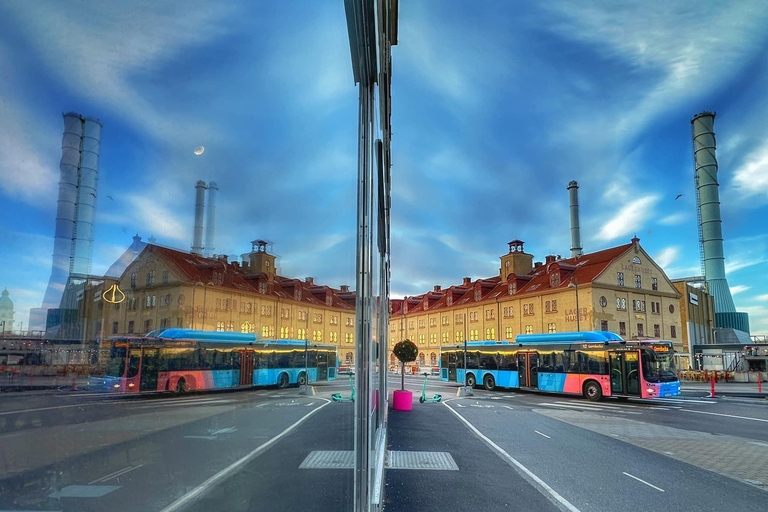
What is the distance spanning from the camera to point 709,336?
5016cm

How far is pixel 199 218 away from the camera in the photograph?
101cm

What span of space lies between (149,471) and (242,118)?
739mm

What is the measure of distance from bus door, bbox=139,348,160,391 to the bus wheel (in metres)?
20.9

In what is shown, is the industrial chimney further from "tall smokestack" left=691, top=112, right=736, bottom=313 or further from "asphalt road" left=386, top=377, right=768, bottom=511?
"tall smokestack" left=691, top=112, right=736, bottom=313

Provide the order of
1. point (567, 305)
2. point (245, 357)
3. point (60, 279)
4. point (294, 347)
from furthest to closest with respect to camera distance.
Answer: point (567, 305)
point (294, 347)
point (245, 357)
point (60, 279)

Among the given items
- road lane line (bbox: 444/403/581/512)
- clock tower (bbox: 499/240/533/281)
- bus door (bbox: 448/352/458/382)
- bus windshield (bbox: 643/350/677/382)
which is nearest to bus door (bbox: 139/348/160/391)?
road lane line (bbox: 444/403/581/512)

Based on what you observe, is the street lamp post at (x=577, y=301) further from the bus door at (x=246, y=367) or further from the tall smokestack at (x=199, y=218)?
the tall smokestack at (x=199, y=218)

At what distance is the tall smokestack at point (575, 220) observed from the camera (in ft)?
173

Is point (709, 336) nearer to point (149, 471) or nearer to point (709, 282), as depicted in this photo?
point (709, 282)

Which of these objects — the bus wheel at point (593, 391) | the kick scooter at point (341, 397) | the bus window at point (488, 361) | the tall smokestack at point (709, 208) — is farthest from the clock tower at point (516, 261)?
the kick scooter at point (341, 397)

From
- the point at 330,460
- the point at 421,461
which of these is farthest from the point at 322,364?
the point at 421,461

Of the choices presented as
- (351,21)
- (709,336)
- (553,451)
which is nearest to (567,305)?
(709,336)

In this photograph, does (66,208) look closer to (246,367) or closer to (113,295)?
(113,295)

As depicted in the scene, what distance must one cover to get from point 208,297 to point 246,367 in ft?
0.88
